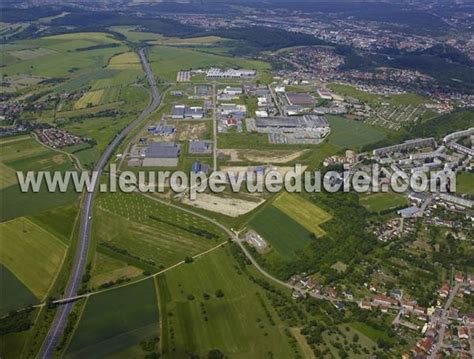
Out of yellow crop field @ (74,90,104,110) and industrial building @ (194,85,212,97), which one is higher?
industrial building @ (194,85,212,97)

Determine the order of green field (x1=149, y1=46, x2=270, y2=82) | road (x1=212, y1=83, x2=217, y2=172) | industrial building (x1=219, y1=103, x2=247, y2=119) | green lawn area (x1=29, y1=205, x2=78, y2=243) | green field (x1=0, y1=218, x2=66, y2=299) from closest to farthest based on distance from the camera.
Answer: green field (x1=0, y1=218, x2=66, y2=299), green lawn area (x1=29, y1=205, x2=78, y2=243), road (x1=212, y1=83, x2=217, y2=172), industrial building (x1=219, y1=103, x2=247, y2=119), green field (x1=149, y1=46, x2=270, y2=82)

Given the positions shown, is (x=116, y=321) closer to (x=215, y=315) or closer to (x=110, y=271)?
(x=110, y=271)

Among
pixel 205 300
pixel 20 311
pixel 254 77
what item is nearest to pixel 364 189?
pixel 205 300

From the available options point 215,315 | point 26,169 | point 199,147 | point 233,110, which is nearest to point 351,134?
point 233,110

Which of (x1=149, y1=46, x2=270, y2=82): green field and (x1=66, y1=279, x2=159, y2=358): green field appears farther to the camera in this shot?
(x1=149, y1=46, x2=270, y2=82): green field

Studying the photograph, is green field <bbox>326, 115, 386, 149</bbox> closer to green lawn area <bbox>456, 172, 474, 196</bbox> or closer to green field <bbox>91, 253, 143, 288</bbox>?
green lawn area <bbox>456, 172, 474, 196</bbox>

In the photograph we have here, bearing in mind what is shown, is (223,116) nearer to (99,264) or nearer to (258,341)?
(99,264)

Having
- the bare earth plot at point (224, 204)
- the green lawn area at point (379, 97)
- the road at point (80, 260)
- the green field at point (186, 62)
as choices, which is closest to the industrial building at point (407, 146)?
the green lawn area at point (379, 97)

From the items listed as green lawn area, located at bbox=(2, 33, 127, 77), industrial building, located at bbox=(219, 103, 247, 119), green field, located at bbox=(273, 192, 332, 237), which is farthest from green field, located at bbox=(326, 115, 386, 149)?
green lawn area, located at bbox=(2, 33, 127, 77)
